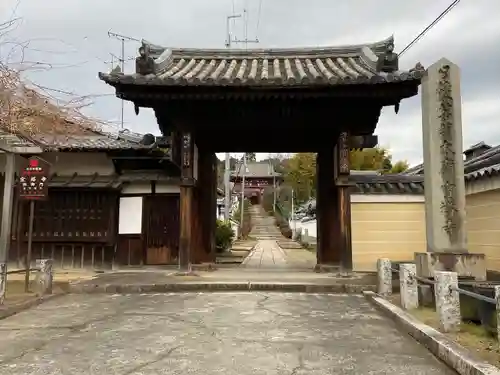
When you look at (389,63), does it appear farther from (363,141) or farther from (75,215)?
(75,215)

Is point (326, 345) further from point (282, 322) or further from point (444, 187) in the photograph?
point (444, 187)

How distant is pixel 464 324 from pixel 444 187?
299cm

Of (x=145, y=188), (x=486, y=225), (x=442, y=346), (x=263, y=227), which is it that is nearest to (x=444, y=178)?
(x=486, y=225)

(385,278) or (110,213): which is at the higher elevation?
(110,213)

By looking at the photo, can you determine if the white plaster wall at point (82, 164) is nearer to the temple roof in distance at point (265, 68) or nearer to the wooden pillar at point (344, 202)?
the temple roof in distance at point (265, 68)

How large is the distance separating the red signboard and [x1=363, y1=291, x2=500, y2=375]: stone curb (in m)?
6.96

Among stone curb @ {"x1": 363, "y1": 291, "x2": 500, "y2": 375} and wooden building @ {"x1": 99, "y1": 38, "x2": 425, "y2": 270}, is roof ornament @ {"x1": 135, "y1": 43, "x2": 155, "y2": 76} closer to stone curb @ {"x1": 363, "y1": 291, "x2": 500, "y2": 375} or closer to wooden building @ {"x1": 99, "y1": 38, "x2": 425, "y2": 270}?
wooden building @ {"x1": 99, "y1": 38, "x2": 425, "y2": 270}

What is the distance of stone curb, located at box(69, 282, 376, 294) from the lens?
9367mm

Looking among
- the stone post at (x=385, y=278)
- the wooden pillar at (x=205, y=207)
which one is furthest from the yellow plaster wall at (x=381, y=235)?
the wooden pillar at (x=205, y=207)

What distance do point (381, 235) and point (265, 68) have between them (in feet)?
18.2

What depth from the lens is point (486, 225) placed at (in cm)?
1107

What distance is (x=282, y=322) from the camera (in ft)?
21.6

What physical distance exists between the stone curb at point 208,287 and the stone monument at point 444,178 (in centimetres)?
195

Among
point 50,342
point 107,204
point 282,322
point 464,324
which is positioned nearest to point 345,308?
point 282,322
